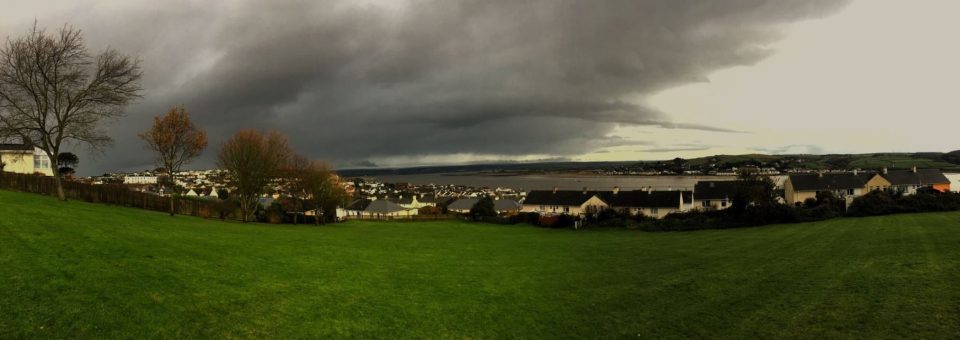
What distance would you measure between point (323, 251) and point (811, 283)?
18856mm

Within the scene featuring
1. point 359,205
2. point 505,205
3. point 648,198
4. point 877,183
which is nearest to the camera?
point 648,198

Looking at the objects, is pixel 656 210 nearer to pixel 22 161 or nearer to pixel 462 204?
pixel 462 204

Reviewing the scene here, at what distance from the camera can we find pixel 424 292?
1432 centimetres

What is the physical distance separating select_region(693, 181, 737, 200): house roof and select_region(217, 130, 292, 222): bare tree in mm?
66712

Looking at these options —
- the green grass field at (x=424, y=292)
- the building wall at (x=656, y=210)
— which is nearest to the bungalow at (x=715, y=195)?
the building wall at (x=656, y=210)

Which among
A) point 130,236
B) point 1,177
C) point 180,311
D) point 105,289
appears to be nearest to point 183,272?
point 105,289

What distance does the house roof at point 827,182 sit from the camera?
7688 cm

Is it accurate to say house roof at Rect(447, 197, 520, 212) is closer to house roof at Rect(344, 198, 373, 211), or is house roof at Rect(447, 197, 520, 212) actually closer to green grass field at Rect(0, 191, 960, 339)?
house roof at Rect(344, 198, 373, 211)

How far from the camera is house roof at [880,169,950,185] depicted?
258 ft

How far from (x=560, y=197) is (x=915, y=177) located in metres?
61.3

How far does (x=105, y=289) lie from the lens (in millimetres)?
9578

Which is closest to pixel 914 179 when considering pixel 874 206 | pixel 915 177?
pixel 915 177

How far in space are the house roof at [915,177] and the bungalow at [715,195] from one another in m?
29.5

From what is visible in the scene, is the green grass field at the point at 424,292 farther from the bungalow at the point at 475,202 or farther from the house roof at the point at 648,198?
the bungalow at the point at 475,202
